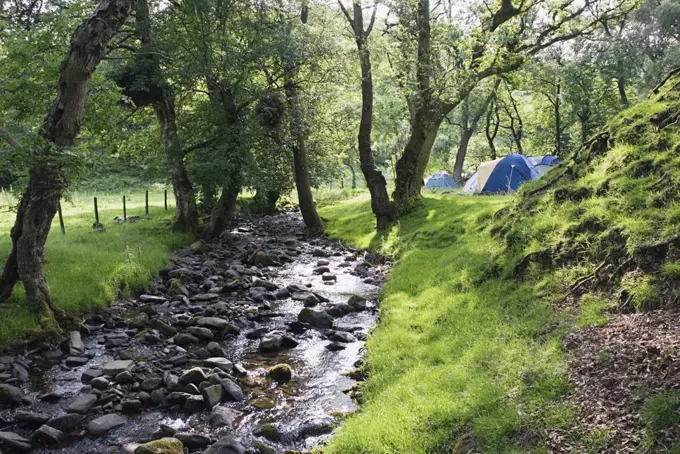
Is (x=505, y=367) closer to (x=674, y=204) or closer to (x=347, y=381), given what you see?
(x=347, y=381)

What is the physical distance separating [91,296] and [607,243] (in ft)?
37.6

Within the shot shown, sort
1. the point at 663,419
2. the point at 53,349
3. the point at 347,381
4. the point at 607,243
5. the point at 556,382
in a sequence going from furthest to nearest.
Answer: the point at 53,349, the point at 347,381, the point at 607,243, the point at 556,382, the point at 663,419

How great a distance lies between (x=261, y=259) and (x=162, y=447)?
1259 cm

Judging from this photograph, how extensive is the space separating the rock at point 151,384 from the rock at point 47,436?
5.44ft

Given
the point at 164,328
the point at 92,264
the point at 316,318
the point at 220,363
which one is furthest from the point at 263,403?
the point at 92,264

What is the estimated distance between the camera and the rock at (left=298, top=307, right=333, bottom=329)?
11719 mm

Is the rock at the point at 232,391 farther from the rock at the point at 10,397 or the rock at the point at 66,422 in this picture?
the rock at the point at 10,397

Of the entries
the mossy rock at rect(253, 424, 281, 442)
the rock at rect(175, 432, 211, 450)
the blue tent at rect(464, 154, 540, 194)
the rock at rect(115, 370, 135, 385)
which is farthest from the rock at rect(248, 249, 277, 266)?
the blue tent at rect(464, 154, 540, 194)

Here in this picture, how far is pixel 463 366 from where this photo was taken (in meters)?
7.21

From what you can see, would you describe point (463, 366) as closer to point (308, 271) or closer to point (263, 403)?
point (263, 403)

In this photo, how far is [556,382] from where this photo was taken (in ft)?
18.5

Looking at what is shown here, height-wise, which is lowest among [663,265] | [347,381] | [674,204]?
[347,381]

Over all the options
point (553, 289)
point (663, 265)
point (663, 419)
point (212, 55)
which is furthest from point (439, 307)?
point (212, 55)

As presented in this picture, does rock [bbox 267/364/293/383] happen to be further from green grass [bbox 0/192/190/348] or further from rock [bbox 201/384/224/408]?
green grass [bbox 0/192/190/348]
